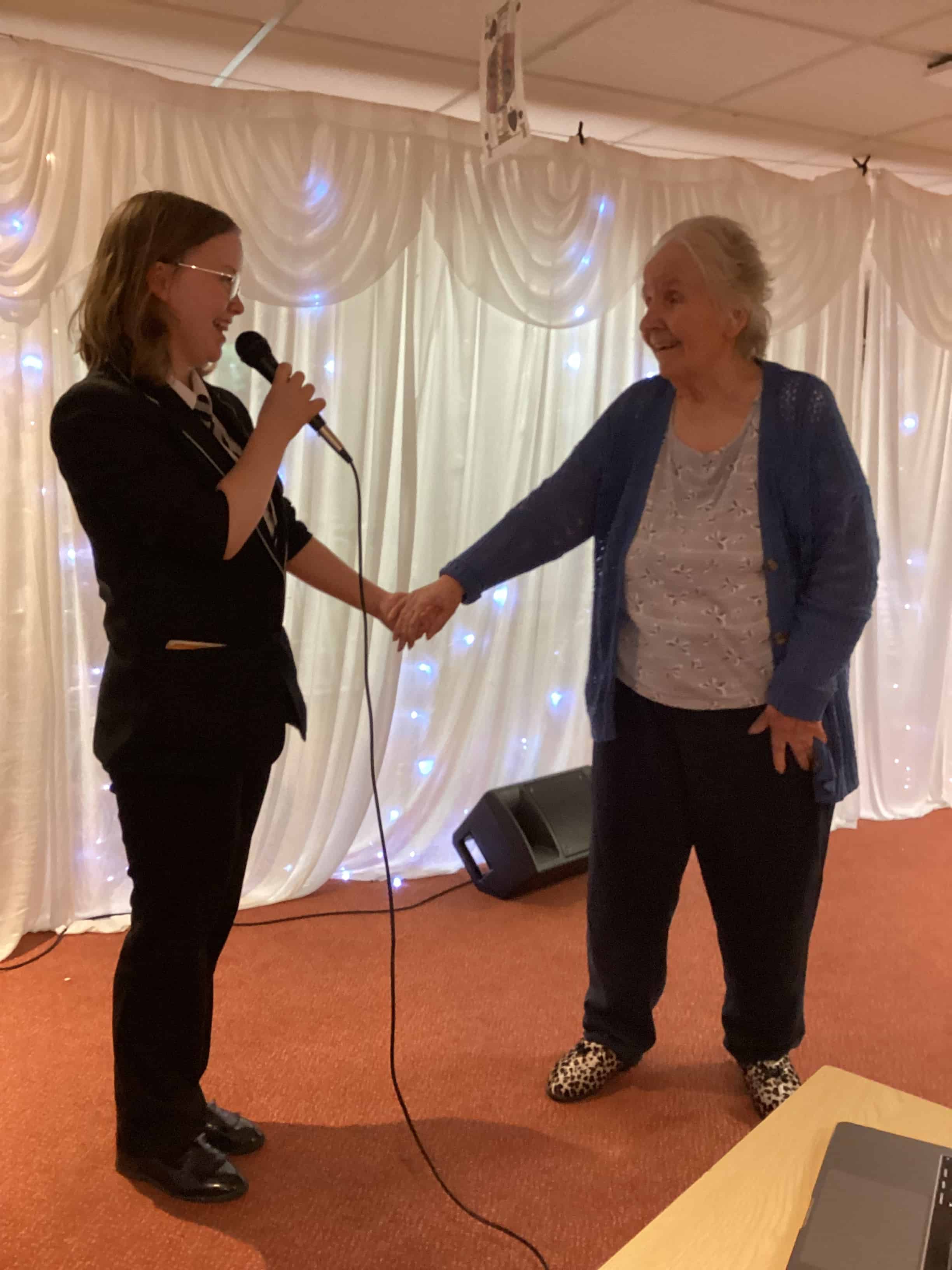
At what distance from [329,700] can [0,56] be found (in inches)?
67.1

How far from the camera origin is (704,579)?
175 cm

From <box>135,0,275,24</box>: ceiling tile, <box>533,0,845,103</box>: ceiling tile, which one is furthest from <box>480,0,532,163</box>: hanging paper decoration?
<box>135,0,275,24</box>: ceiling tile

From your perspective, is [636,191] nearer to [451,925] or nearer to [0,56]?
[0,56]

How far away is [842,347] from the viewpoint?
3.47 metres

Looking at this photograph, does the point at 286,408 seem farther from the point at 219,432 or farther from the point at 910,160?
the point at 910,160

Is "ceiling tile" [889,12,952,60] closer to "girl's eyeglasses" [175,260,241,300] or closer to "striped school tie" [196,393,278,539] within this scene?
"girl's eyeglasses" [175,260,241,300]

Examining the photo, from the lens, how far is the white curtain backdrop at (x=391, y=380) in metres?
2.47

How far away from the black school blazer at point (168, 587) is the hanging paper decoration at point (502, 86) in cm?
91

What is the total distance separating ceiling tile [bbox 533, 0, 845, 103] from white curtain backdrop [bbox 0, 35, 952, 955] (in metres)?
0.41

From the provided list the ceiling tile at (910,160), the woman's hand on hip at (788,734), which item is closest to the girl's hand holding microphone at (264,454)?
the woman's hand on hip at (788,734)

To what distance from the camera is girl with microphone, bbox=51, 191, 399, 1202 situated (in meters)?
1.42

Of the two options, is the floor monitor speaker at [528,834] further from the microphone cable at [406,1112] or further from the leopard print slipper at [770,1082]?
the leopard print slipper at [770,1082]

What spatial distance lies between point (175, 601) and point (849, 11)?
1782 mm

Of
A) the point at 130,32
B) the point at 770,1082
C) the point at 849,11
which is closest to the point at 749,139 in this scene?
the point at 849,11
